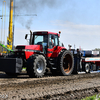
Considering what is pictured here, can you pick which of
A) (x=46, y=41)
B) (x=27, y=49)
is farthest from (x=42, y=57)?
(x=46, y=41)

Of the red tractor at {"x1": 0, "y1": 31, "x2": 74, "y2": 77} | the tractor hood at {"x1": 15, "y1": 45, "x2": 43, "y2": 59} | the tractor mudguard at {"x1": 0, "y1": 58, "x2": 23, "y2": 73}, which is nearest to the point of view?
the tractor mudguard at {"x1": 0, "y1": 58, "x2": 23, "y2": 73}

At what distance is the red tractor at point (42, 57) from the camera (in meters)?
10.6

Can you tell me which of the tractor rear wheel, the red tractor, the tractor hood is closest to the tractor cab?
the red tractor

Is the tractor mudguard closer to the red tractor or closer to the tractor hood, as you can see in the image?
the red tractor

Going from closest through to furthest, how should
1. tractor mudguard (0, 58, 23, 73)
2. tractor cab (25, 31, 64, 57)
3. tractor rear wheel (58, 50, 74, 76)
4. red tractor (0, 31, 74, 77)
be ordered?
tractor mudguard (0, 58, 23, 73), red tractor (0, 31, 74, 77), tractor cab (25, 31, 64, 57), tractor rear wheel (58, 50, 74, 76)

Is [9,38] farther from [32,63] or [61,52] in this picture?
[32,63]

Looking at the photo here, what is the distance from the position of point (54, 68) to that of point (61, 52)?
1.18m

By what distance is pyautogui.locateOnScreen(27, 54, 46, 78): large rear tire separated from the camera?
1048cm

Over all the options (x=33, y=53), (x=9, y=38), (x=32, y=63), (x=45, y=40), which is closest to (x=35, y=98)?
(x=32, y=63)

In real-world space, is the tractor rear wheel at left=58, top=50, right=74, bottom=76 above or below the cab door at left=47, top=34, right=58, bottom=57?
below

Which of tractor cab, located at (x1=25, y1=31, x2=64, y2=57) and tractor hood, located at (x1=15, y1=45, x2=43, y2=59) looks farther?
tractor cab, located at (x1=25, y1=31, x2=64, y2=57)

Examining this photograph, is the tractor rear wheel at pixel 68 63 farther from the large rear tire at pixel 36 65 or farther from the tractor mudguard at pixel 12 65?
the tractor mudguard at pixel 12 65

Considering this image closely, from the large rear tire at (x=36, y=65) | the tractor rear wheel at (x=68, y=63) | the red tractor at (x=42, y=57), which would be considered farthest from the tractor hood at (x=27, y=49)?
the tractor rear wheel at (x=68, y=63)

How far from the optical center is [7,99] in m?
5.70
